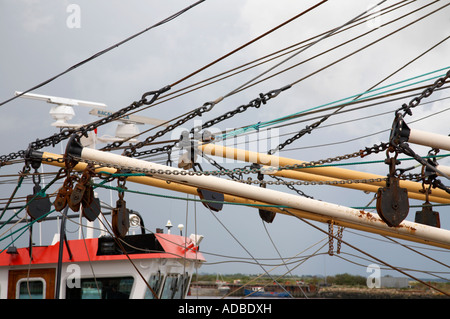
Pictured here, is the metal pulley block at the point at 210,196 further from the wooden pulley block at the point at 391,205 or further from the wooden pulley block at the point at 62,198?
the wooden pulley block at the point at 391,205

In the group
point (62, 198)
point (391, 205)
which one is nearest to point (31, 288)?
point (62, 198)

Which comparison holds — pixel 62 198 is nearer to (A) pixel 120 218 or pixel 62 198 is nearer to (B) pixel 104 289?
(A) pixel 120 218

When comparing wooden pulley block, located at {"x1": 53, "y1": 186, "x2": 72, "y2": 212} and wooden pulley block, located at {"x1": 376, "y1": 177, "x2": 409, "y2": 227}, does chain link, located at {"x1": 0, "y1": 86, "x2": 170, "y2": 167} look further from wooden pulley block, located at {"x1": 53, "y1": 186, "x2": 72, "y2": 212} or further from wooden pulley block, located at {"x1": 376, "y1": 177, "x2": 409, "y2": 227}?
wooden pulley block, located at {"x1": 376, "y1": 177, "x2": 409, "y2": 227}

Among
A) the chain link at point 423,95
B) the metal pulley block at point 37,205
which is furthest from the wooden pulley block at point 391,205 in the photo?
the metal pulley block at point 37,205

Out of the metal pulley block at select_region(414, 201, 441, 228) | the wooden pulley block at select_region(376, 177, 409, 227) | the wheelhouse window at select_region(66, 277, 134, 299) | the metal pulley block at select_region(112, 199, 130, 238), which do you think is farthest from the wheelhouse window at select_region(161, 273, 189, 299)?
the wooden pulley block at select_region(376, 177, 409, 227)

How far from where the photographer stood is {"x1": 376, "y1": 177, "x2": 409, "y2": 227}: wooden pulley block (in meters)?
6.06

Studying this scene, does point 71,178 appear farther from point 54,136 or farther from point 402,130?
point 402,130

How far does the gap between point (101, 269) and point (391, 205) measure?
7523mm

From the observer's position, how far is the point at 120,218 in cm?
784

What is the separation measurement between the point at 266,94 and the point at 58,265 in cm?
617

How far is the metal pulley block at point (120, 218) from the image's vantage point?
25.7ft

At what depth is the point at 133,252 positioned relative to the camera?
12172 mm
